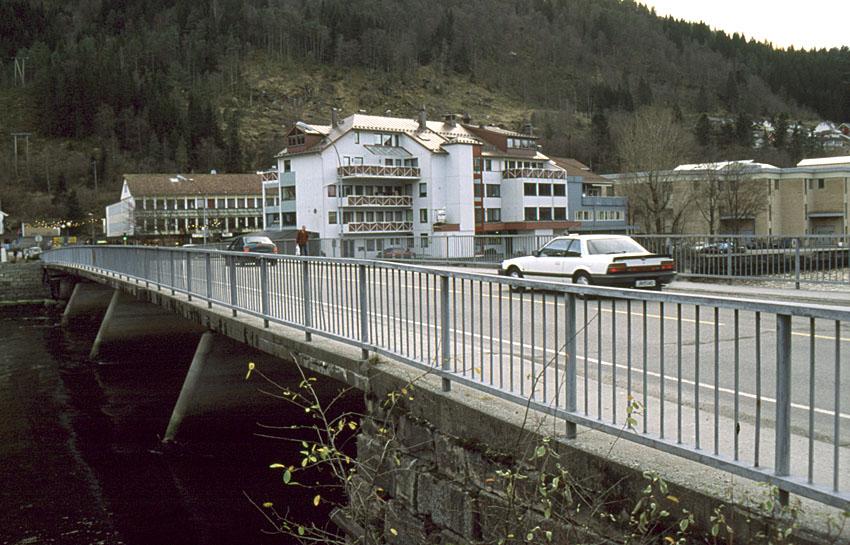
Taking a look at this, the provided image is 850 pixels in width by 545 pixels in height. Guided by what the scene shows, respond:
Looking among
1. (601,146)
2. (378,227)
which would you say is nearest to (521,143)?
(378,227)

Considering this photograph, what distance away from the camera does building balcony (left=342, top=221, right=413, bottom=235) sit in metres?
73.9

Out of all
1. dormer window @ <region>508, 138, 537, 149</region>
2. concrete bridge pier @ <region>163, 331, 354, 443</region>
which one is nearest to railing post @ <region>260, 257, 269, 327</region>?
concrete bridge pier @ <region>163, 331, 354, 443</region>

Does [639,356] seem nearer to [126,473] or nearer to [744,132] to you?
[126,473]

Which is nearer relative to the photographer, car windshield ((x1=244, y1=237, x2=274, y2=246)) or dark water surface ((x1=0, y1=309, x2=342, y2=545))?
dark water surface ((x1=0, y1=309, x2=342, y2=545))

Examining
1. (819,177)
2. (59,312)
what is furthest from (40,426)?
(819,177)

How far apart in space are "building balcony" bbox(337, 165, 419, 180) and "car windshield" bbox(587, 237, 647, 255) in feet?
174

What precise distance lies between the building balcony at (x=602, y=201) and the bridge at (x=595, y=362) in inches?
3240

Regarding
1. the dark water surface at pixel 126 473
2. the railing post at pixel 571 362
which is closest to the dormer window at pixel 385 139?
the dark water surface at pixel 126 473

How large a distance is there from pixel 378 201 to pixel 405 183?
15.3ft

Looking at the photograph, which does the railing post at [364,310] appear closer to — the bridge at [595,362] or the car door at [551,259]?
the bridge at [595,362]

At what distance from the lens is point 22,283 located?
62875 mm

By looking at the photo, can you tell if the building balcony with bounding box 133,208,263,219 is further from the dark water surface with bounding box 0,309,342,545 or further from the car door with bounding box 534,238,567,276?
the car door with bounding box 534,238,567,276

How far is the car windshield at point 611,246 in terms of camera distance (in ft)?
63.8

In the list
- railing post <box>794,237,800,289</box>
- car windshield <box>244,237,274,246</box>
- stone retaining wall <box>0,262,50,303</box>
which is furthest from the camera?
stone retaining wall <box>0,262,50,303</box>
